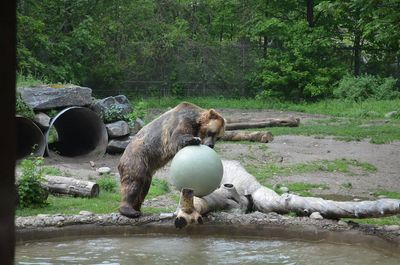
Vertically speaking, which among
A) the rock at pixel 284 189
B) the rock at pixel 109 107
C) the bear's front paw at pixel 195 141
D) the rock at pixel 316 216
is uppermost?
the bear's front paw at pixel 195 141

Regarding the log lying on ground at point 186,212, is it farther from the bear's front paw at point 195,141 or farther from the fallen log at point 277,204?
the bear's front paw at point 195,141

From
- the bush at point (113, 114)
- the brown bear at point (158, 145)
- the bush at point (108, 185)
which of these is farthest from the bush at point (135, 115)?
the brown bear at point (158, 145)

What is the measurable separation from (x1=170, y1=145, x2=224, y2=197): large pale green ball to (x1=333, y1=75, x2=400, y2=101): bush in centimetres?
1903

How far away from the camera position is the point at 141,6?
92.1 feet

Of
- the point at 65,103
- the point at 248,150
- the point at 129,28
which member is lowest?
the point at 248,150

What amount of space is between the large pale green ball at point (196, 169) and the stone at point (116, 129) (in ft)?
25.4

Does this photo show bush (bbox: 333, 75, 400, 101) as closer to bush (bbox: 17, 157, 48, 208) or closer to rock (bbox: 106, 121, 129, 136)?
rock (bbox: 106, 121, 129, 136)

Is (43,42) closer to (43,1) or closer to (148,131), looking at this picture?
(43,1)

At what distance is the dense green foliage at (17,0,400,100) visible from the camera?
25734 mm

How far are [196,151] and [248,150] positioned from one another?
25.9 ft

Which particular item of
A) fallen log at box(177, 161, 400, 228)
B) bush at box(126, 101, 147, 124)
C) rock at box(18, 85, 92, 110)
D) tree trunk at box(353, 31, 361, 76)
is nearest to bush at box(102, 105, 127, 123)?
bush at box(126, 101, 147, 124)

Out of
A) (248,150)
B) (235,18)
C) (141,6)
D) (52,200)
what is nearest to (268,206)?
(52,200)

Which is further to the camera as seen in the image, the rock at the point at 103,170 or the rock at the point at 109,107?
the rock at the point at 109,107

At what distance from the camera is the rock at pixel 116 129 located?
14547 millimetres
